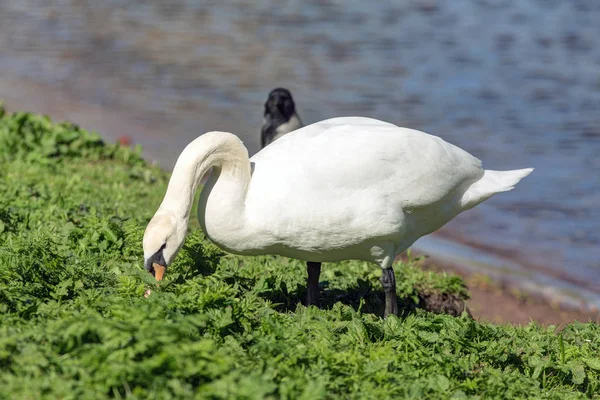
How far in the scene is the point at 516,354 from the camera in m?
4.98

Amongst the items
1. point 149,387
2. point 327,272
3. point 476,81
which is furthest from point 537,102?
point 149,387

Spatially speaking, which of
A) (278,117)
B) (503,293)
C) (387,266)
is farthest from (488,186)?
(278,117)

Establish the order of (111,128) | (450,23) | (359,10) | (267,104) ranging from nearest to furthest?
(267,104) → (111,128) → (450,23) → (359,10)

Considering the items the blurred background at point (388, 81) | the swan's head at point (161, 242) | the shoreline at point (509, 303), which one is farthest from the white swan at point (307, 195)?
the blurred background at point (388, 81)

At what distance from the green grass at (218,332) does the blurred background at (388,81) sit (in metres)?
3.25

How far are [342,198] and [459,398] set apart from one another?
1388mm

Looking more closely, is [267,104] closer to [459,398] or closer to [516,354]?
[516,354]

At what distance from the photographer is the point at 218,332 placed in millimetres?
4211

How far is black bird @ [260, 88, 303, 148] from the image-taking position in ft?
30.0

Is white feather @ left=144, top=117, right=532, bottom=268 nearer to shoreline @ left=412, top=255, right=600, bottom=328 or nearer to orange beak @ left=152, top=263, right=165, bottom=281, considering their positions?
orange beak @ left=152, top=263, right=165, bottom=281

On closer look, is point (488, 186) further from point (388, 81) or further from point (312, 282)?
point (388, 81)

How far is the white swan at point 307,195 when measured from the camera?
16.0 ft

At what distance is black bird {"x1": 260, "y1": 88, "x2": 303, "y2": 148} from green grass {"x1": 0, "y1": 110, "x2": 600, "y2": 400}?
2480mm

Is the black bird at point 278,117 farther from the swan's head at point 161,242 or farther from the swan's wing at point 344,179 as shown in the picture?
the swan's head at point 161,242
